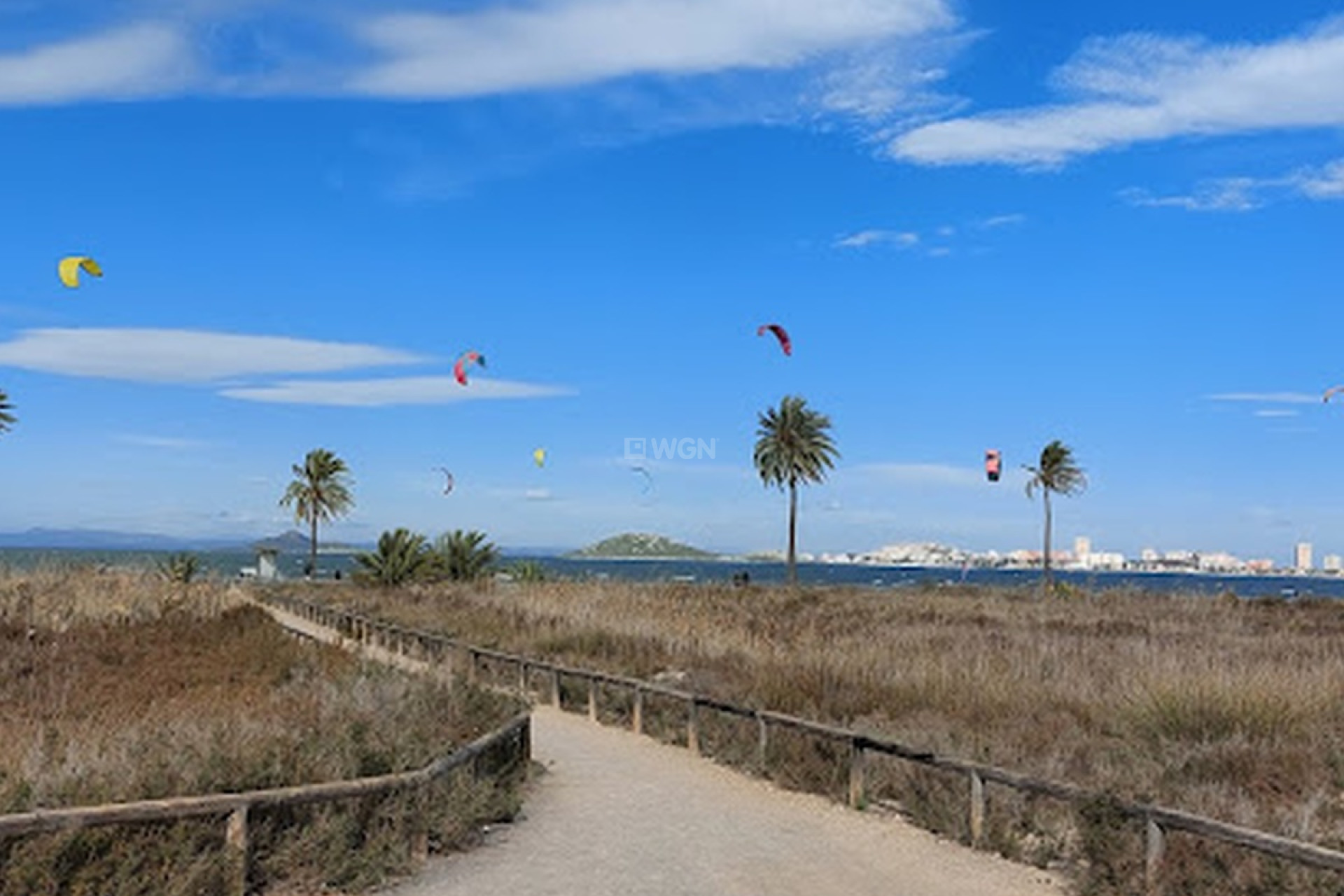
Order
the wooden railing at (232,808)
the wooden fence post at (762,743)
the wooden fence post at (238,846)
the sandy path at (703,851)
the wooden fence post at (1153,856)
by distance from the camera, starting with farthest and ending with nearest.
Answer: the wooden fence post at (762,743), the sandy path at (703,851), the wooden fence post at (1153,856), the wooden fence post at (238,846), the wooden railing at (232,808)

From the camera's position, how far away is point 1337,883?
319 inches

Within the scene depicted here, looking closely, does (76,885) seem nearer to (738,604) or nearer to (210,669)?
(210,669)

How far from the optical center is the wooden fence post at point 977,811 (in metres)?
10.8

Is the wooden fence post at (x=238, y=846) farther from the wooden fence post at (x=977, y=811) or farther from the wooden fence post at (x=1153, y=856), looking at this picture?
the wooden fence post at (x=1153, y=856)

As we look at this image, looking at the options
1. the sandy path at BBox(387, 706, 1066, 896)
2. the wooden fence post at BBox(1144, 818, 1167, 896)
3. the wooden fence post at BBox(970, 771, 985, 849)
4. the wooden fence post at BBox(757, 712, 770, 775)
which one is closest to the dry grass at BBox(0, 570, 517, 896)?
the sandy path at BBox(387, 706, 1066, 896)

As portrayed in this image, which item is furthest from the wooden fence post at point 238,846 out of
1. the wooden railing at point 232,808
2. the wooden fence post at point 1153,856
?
the wooden fence post at point 1153,856

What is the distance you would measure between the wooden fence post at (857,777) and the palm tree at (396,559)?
4977cm

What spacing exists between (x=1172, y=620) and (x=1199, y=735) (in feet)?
88.7

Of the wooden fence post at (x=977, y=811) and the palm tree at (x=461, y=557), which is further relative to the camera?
the palm tree at (x=461, y=557)

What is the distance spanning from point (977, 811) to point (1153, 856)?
7.03ft

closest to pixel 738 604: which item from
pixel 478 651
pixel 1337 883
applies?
pixel 478 651

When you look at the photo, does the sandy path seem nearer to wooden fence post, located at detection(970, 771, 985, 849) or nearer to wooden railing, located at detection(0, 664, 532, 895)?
wooden fence post, located at detection(970, 771, 985, 849)

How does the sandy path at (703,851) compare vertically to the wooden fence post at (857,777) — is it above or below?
below

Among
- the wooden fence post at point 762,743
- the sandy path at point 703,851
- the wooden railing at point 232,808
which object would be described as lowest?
the sandy path at point 703,851
